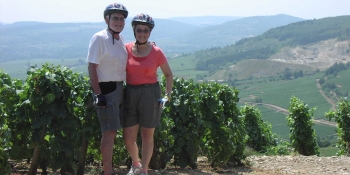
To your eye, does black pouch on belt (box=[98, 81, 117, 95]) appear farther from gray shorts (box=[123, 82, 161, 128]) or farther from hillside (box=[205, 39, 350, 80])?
hillside (box=[205, 39, 350, 80])

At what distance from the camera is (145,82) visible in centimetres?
530

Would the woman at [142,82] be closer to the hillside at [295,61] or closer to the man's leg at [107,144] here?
the man's leg at [107,144]

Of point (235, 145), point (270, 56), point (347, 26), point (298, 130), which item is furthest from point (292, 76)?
point (235, 145)

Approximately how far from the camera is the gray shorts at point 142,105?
5293 millimetres

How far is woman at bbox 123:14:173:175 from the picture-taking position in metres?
5.22

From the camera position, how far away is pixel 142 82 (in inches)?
208

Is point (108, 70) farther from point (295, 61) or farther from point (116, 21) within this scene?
point (295, 61)

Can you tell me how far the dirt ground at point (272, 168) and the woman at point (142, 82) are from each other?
145 centimetres

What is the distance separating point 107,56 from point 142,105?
0.78 metres

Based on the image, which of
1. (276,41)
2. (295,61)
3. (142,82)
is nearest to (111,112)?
(142,82)

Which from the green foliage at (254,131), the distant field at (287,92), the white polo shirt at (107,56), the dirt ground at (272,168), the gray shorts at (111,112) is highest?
the white polo shirt at (107,56)

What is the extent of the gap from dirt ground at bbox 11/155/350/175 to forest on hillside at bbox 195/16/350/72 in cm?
13298

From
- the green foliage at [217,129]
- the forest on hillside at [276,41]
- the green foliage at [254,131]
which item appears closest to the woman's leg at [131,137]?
the green foliage at [217,129]

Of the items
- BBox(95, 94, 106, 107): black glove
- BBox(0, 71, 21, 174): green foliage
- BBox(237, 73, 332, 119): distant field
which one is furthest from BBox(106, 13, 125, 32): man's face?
BBox(237, 73, 332, 119): distant field
